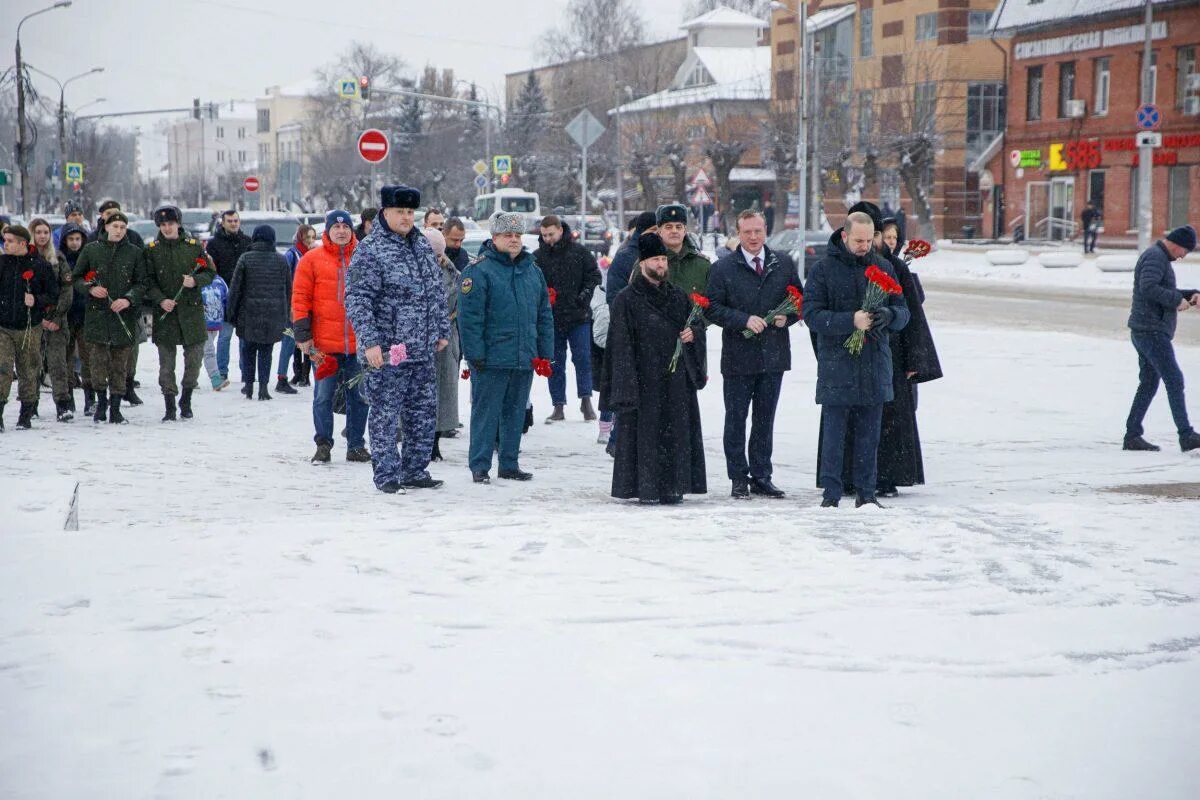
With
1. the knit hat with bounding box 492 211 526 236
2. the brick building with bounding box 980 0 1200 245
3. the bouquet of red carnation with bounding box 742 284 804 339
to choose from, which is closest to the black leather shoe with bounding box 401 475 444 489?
the knit hat with bounding box 492 211 526 236

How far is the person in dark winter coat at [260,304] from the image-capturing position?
15.0 metres

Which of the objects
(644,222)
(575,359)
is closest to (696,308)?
(644,222)

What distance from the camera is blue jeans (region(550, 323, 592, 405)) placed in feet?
42.3

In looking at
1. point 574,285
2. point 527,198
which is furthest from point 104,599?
point 527,198

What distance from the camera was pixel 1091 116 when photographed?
51.0 m

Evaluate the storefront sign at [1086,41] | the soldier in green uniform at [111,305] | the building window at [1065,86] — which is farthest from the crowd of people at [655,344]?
the building window at [1065,86]

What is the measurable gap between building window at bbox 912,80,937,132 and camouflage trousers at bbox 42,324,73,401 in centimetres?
4723

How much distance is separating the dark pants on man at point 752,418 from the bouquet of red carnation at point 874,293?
90 cm

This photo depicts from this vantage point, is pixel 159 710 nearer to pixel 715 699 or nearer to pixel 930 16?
pixel 715 699

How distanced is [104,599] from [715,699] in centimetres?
231

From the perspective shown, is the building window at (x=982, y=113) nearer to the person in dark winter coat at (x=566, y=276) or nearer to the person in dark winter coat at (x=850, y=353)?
the person in dark winter coat at (x=566, y=276)

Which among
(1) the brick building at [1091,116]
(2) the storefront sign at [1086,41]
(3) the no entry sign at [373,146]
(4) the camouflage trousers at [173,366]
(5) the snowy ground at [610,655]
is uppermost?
(2) the storefront sign at [1086,41]

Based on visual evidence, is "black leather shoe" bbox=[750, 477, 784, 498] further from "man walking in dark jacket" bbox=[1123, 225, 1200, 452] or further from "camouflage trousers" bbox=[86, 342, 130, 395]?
"camouflage trousers" bbox=[86, 342, 130, 395]

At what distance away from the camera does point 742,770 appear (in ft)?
13.5
